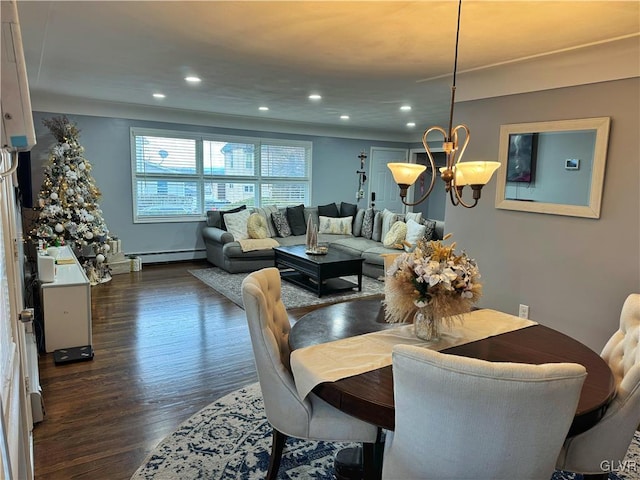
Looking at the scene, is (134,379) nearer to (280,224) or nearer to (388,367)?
(388,367)

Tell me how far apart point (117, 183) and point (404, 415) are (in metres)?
6.34

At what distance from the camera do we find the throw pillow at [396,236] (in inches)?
249

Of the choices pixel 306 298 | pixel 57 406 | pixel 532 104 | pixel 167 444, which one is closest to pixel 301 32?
pixel 532 104

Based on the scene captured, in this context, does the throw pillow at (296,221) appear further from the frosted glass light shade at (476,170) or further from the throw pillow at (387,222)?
the frosted glass light shade at (476,170)

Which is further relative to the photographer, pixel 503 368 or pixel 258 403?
pixel 258 403

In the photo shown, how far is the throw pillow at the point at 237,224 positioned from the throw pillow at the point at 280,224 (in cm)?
49

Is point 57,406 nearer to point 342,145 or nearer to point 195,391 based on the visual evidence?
point 195,391

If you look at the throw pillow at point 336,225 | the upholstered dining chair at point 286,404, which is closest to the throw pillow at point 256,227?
the throw pillow at point 336,225

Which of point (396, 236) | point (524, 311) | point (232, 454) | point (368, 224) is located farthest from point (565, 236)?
point (368, 224)

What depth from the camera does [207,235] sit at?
6.81 metres

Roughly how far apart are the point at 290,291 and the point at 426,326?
3594mm

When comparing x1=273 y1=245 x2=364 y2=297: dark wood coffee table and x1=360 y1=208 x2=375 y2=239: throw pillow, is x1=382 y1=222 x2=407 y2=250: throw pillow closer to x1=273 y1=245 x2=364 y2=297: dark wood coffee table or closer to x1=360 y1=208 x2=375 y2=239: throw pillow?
x1=360 y1=208 x2=375 y2=239: throw pillow

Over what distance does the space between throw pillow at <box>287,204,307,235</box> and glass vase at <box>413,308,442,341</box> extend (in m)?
5.46

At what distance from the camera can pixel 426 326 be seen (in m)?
1.96
